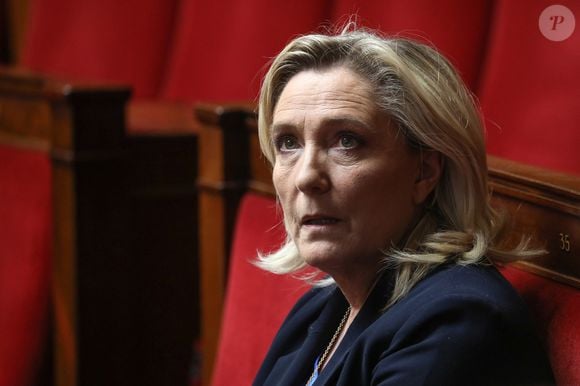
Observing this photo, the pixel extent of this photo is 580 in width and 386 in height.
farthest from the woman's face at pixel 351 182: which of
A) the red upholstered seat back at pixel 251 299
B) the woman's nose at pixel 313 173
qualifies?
the red upholstered seat back at pixel 251 299

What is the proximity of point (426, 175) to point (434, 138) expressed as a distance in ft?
0.10

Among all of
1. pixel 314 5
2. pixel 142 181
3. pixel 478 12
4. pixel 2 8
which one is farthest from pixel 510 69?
pixel 2 8

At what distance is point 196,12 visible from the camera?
4.40 feet

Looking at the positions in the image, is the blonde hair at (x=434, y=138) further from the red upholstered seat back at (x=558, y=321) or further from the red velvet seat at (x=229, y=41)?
the red velvet seat at (x=229, y=41)

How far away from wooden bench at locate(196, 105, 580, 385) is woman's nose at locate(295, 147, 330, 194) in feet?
0.36

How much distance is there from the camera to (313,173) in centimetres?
62

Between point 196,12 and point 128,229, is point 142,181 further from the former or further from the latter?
point 196,12

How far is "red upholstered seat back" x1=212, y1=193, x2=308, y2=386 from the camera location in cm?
83

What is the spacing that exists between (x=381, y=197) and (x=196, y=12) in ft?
2.56

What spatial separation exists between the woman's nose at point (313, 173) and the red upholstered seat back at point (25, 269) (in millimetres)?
561

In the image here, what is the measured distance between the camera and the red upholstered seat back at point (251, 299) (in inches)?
32.7

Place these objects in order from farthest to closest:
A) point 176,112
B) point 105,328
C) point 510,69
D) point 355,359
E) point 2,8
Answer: point 2,8 → point 176,112 → point 105,328 → point 510,69 → point 355,359

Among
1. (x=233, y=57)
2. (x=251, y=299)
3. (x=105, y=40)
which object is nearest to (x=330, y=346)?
(x=251, y=299)
